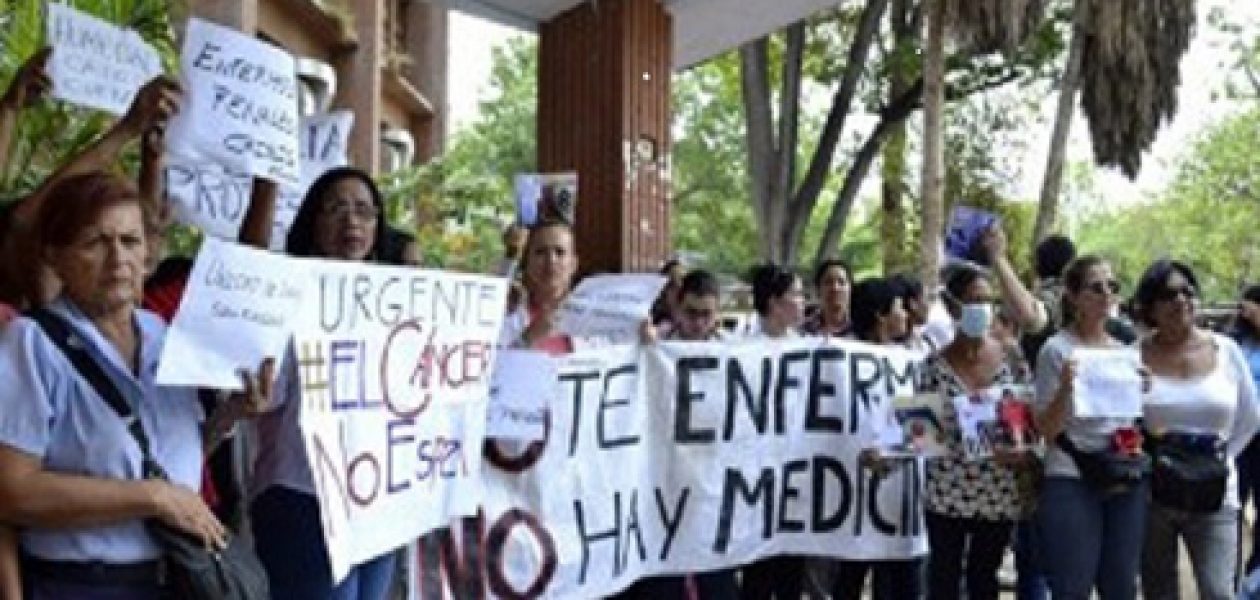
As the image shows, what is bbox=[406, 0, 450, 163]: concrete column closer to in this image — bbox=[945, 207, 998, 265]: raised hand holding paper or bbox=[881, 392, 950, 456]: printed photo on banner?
bbox=[945, 207, 998, 265]: raised hand holding paper

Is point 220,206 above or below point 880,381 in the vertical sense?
above

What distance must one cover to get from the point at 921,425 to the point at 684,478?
97 centimetres

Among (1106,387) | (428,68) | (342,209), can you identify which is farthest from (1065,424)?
(428,68)

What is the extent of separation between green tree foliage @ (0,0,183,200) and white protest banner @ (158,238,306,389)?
267 centimetres

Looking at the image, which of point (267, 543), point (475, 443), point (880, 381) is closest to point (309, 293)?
point (267, 543)

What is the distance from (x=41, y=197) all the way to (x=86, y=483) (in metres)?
0.74

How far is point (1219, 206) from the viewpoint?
4603cm

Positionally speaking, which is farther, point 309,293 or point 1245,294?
point 1245,294

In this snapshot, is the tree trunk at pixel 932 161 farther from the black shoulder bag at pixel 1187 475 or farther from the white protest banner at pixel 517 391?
the white protest banner at pixel 517 391

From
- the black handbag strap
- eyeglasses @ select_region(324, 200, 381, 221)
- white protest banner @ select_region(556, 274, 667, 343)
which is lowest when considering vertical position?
the black handbag strap

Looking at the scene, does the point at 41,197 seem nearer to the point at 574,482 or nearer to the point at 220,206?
the point at 220,206

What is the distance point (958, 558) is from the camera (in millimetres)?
6316

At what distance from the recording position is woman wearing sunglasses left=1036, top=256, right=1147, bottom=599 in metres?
5.98

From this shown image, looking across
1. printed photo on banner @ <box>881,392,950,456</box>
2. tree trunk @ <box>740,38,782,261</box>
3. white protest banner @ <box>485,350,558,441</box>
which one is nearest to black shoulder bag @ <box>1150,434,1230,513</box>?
printed photo on banner @ <box>881,392,950,456</box>
